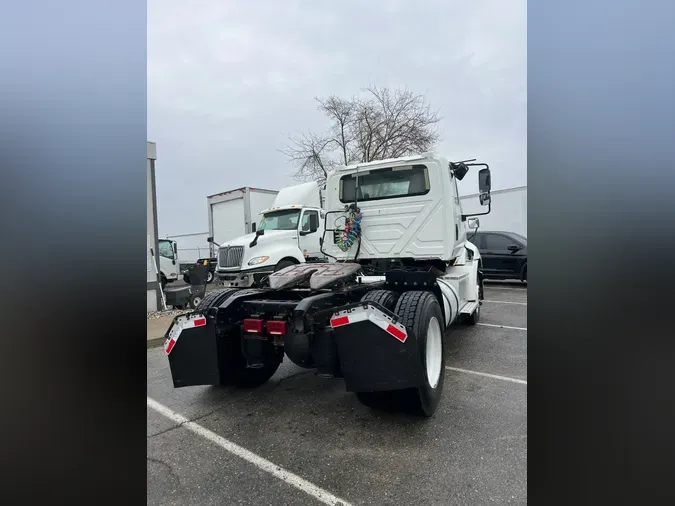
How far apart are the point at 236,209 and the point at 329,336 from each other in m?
10.9

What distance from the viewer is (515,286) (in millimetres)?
12625

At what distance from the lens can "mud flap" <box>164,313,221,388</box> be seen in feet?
11.2

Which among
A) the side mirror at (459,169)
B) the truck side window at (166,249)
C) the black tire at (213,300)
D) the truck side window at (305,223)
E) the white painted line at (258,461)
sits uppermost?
the side mirror at (459,169)

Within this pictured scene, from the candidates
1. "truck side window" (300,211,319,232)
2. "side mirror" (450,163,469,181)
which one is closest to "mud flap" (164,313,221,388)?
"side mirror" (450,163,469,181)

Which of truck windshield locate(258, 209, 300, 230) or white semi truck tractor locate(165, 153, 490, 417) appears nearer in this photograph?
white semi truck tractor locate(165, 153, 490, 417)

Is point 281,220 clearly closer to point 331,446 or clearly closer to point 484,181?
point 484,181

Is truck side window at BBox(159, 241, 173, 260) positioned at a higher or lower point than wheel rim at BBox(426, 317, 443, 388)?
higher

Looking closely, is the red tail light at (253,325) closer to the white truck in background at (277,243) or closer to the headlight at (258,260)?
the white truck in background at (277,243)

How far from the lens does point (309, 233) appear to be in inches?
422

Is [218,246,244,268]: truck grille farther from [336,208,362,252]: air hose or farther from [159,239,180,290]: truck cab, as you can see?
[336,208,362,252]: air hose

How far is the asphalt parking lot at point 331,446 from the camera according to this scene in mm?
2395

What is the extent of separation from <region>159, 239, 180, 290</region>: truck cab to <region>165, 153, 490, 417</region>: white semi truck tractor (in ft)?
33.6

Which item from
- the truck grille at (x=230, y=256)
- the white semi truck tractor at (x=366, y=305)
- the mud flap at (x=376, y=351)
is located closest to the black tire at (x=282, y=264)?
the truck grille at (x=230, y=256)
